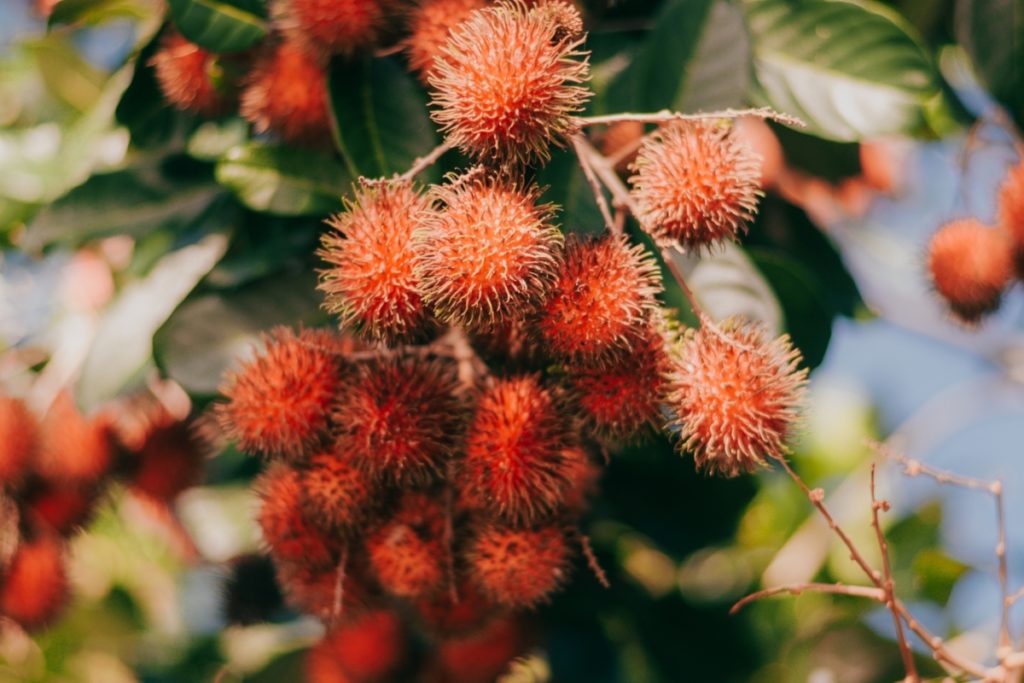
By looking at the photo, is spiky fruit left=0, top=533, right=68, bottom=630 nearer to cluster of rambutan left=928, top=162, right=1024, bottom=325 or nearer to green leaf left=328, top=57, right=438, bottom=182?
green leaf left=328, top=57, right=438, bottom=182

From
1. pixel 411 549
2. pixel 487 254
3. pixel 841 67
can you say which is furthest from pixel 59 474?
pixel 841 67

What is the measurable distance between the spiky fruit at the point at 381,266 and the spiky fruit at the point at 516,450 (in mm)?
108

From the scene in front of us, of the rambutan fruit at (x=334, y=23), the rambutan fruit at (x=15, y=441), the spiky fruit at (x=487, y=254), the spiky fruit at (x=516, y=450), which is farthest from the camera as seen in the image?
the rambutan fruit at (x=15, y=441)

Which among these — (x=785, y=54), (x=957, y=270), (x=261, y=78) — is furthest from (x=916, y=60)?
(x=261, y=78)

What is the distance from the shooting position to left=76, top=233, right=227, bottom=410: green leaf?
1.22 m

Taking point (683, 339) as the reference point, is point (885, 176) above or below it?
below

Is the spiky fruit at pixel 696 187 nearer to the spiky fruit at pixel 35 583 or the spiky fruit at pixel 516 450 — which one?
the spiky fruit at pixel 516 450

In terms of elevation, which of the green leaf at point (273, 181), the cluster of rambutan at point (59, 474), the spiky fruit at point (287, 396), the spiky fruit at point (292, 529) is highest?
the green leaf at point (273, 181)

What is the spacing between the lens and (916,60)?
3.61 ft

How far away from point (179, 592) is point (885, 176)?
1.78 meters

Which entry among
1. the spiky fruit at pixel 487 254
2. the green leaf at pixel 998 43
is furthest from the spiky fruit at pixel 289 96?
the green leaf at pixel 998 43

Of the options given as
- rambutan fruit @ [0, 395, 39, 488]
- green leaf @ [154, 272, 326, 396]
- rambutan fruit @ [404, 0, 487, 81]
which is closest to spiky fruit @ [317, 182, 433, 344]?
rambutan fruit @ [404, 0, 487, 81]

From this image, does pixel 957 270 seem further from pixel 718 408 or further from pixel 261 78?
pixel 261 78

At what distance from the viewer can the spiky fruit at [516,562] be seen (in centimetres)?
90
